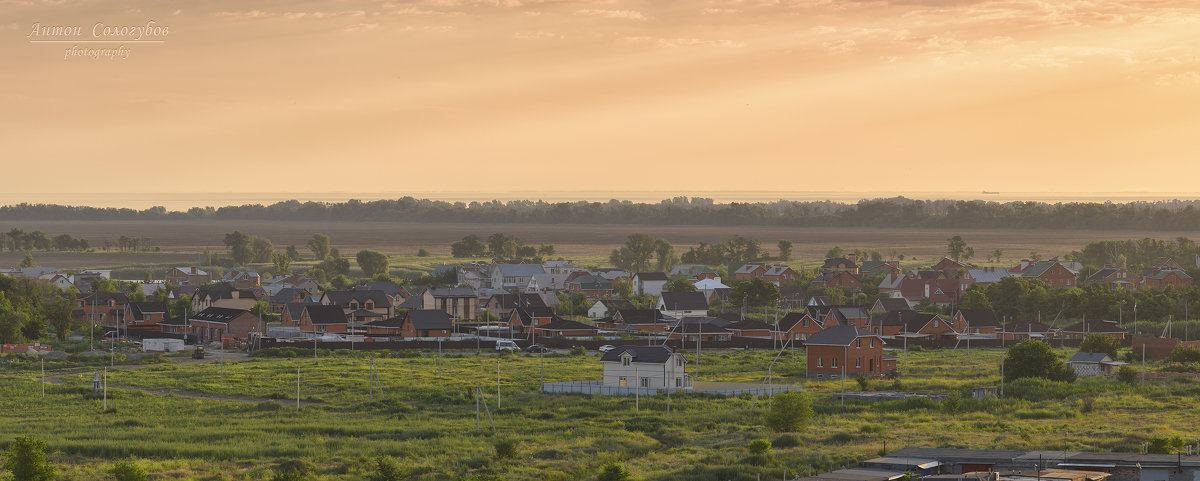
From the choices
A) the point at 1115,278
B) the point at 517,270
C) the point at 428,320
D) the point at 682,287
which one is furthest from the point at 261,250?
the point at 1115,278

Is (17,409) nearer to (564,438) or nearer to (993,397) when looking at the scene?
(564,438)

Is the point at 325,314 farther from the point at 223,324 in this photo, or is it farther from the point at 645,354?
the point at 645,354

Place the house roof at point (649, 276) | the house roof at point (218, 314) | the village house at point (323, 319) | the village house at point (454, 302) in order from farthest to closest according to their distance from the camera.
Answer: the house roof at point (649, 276) < the village house at point (454, 302) < the village house at point (323, 319) < the house roof at point (218, 314)

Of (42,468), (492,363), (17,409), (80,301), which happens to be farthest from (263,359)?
(42,468)

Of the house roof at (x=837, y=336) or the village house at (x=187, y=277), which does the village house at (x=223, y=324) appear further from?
the village house at (x=187, y=277)

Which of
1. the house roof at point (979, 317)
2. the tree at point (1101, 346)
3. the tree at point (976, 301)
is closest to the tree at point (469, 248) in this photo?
the tree at point (976, 301)

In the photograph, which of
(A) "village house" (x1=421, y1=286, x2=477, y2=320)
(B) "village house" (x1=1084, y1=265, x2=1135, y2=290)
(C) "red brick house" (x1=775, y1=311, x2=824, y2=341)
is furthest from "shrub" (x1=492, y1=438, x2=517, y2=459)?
(B) "village house" (x1=1084, y1=265, x2=1135, y2=290)

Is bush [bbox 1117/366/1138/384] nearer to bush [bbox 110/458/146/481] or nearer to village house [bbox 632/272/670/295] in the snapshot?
bush [bbox 110/458/146/481]
